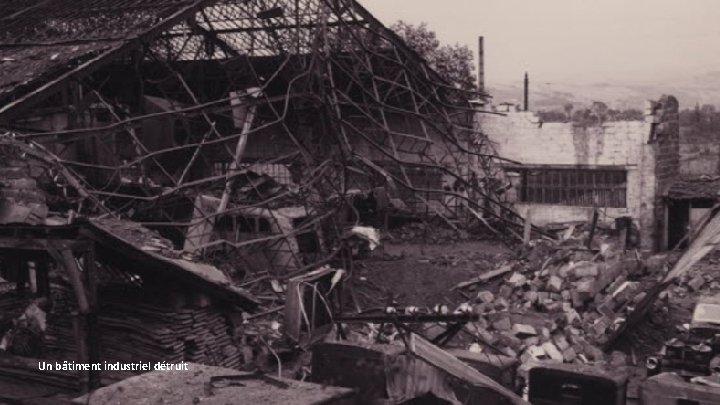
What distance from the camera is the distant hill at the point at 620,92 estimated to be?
7562cm

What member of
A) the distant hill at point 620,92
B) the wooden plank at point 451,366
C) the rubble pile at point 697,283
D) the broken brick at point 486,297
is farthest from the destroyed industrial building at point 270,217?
the distant hill at point 620,92

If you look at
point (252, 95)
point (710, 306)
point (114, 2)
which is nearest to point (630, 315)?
point (710, 306)

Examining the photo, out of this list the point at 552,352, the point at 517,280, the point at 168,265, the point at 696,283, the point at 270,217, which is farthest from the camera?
the point at 270,217

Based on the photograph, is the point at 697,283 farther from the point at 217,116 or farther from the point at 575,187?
the point at 217,116

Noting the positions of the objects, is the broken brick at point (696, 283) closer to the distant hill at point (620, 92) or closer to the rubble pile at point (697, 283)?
the rubble pile at point (697, 283)

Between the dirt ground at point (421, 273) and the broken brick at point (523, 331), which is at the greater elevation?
the dirt ground at point (421, 273)

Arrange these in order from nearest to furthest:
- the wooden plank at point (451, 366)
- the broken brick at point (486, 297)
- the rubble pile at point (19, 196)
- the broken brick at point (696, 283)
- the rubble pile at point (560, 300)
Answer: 1. the wooden plank at point (451, 366)
2. the rubble pile at point (19, 196)
3. the rubble pile at point (560, 300)
4. the broken brick at point (486, 297)
5. the broken brick at point (696, 283)

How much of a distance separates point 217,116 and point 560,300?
992cm

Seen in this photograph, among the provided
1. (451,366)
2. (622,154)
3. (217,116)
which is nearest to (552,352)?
(451,366)

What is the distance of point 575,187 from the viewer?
20.6 meters

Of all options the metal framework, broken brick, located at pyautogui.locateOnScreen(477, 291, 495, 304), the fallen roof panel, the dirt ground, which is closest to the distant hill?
the dirt ground

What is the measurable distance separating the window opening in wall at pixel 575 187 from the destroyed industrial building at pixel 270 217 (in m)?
0.05

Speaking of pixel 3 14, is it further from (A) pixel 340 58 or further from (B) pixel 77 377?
(B) pixel 77 377

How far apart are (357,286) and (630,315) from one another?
201 inches
